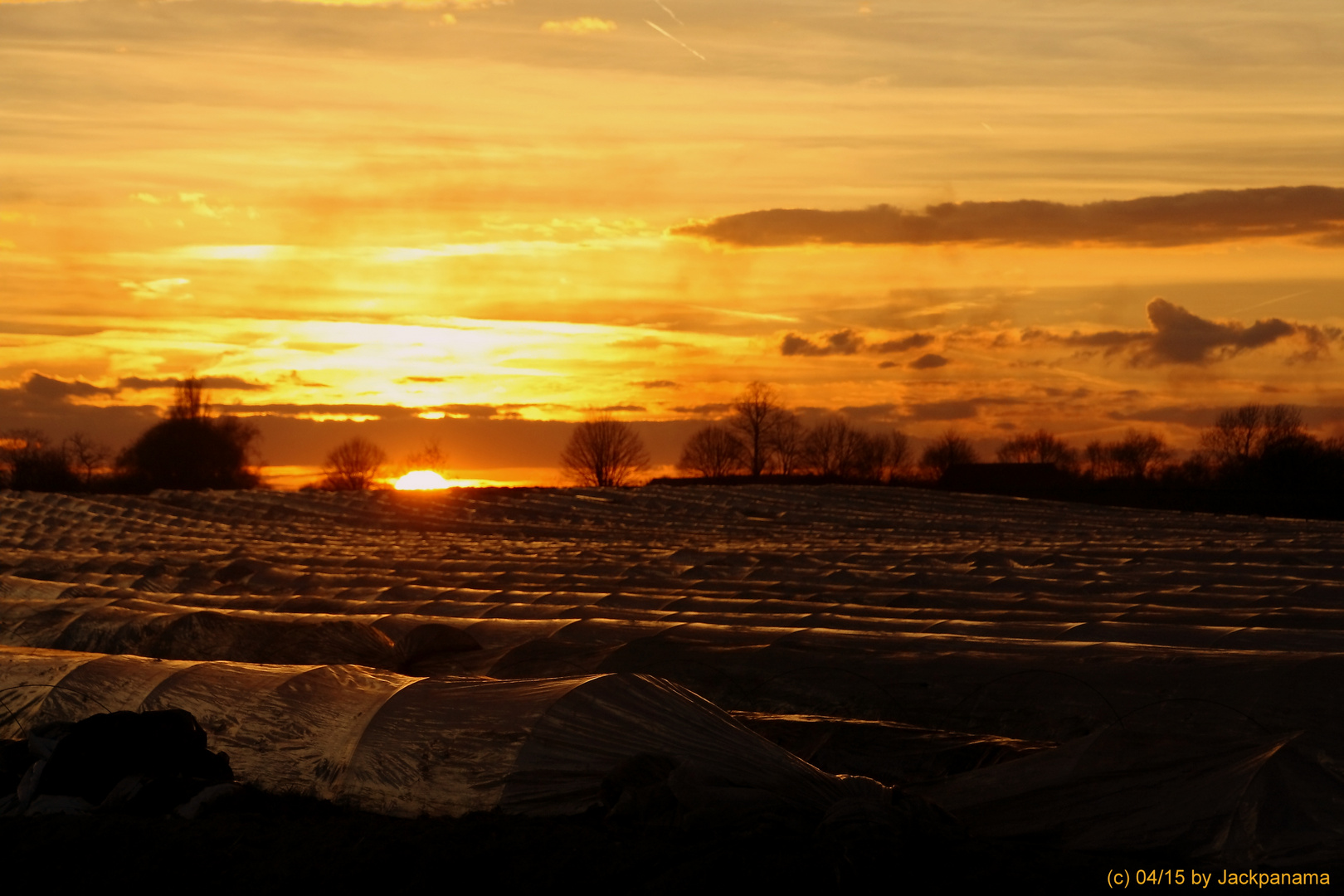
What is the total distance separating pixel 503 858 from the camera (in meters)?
6.64

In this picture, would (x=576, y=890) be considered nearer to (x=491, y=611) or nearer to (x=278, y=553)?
(x=491, y=611)

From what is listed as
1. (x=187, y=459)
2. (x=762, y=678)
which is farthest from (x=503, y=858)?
(x=187, y=459)

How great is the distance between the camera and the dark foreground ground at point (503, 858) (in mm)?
6258

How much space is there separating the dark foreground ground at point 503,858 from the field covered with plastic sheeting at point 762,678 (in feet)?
1.09

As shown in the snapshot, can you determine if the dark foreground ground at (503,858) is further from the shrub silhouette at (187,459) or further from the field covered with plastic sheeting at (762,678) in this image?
the shrub silhouette at (187,459)

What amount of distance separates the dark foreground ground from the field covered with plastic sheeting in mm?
333

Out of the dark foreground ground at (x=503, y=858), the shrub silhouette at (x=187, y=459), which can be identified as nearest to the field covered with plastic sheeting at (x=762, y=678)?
the dark foreground ground at (x=503, y=858)

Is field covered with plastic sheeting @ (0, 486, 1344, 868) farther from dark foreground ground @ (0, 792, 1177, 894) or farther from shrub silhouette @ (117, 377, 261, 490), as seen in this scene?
shrub silhouette @ (117, 377, 261, 490)

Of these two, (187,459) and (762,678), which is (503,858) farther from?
(187,459)

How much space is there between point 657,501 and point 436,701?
41.0m

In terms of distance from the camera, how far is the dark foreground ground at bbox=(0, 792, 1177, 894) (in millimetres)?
6258

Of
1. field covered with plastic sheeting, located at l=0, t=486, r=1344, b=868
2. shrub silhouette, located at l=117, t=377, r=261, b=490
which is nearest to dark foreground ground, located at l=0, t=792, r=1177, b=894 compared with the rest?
field covered with plastic sheeting, located at l=0, t=486, r=1344, b=868

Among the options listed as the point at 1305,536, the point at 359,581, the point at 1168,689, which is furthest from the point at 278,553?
the point at 1305,536

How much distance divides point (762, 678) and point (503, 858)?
5.45m
